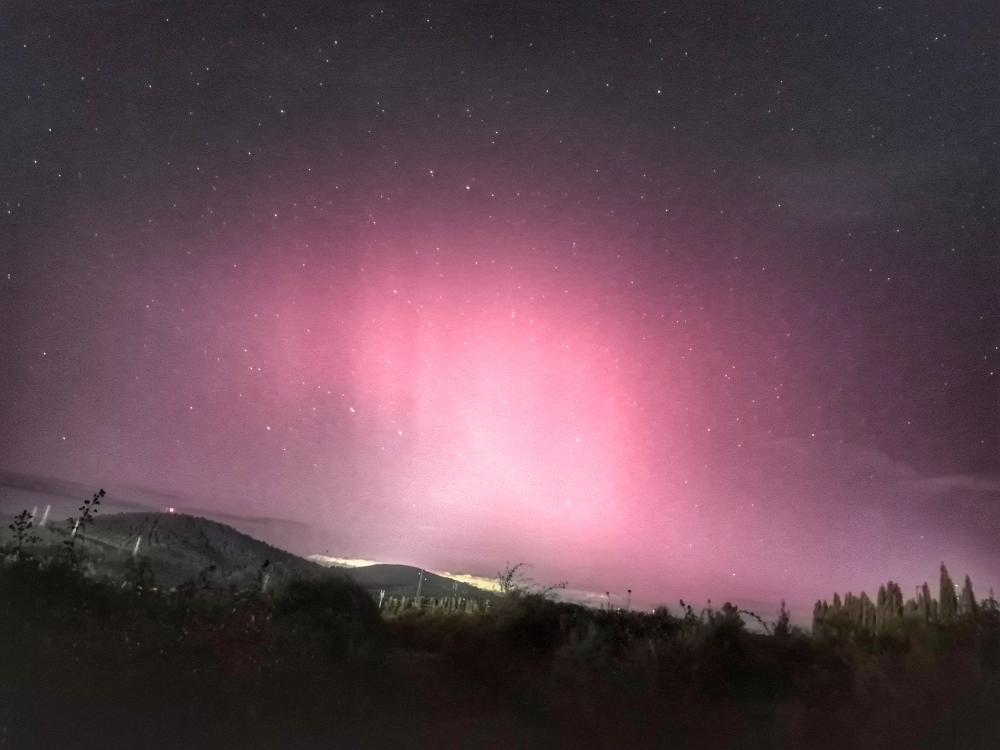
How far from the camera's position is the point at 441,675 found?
4.78 m

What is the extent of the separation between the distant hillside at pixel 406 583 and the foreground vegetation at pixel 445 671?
0.13 m

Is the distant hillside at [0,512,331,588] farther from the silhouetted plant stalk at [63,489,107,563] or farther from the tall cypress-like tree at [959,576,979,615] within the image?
the tall cypress-like tree at [959,576,979,615]

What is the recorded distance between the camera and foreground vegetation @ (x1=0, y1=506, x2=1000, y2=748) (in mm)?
4215

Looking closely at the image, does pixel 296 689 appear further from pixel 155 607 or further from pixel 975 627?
pixel 975 627

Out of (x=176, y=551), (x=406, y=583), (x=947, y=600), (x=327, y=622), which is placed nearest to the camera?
(x=327, y=622)

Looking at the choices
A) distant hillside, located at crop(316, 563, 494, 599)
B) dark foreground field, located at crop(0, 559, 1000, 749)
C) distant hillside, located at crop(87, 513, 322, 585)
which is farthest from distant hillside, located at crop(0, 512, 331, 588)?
distant hillside, located at crop(316, 563, 494, 599)

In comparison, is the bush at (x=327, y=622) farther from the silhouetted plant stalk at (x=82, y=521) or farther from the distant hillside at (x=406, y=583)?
the silhouetted plant stalk at (x=82, y=521)

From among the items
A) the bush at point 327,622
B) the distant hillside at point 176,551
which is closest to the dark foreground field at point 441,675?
the bush at point 327,622

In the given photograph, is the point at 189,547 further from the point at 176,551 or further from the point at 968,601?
the point at 968,601

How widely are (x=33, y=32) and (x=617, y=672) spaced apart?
728 cm

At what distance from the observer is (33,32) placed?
6.04 m

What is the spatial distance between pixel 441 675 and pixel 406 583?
31.8 inches

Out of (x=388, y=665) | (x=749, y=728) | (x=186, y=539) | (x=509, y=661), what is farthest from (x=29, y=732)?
(x=749, y=728)

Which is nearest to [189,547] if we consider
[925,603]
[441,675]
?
[441,675]
